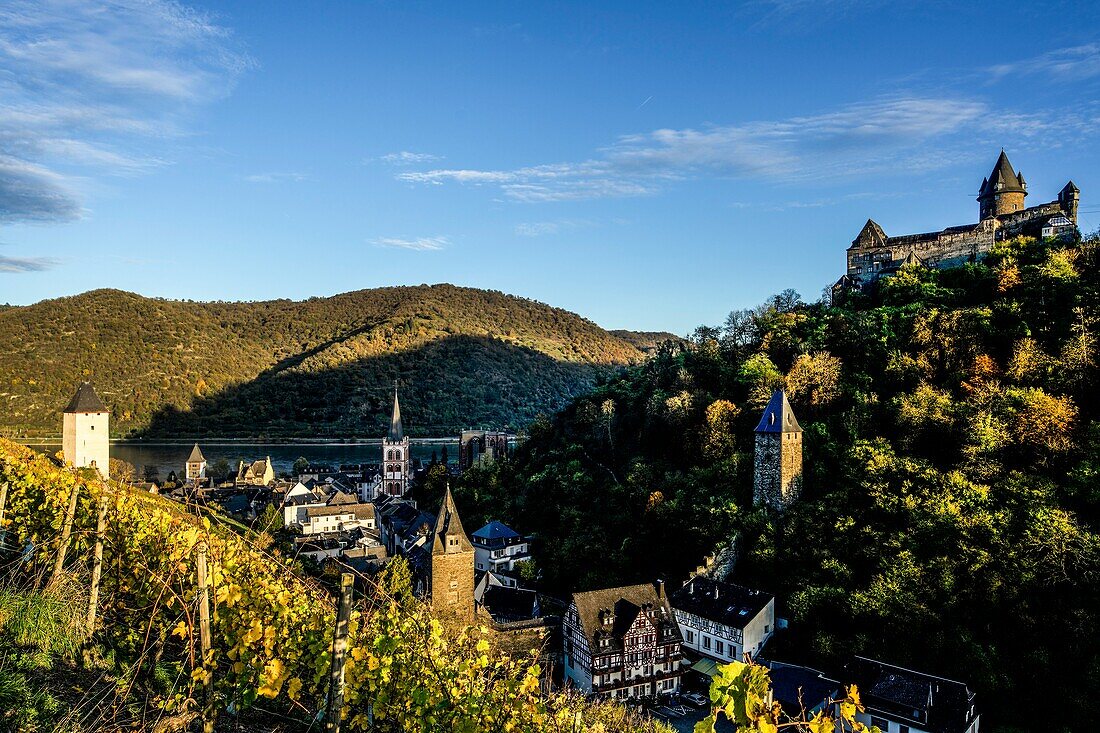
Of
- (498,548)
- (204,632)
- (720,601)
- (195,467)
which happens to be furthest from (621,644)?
(195,467)

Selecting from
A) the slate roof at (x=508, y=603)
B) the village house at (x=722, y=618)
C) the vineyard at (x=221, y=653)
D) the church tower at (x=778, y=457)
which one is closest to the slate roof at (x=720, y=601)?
the village house at (x=722, y=618)

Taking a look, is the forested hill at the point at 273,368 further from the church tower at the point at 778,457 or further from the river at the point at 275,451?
the church tower at the point at 778,457

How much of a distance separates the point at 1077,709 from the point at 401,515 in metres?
31.3

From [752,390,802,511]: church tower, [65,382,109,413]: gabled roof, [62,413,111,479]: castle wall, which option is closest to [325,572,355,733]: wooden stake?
[752,390,802,511]: church tower

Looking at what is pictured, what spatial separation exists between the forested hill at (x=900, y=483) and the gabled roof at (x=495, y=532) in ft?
6.41

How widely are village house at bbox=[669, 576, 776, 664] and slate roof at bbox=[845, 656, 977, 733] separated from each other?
13.7 ft

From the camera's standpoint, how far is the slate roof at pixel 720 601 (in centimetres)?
2338

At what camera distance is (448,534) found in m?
23.4

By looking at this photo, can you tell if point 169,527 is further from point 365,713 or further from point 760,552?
point 760,552

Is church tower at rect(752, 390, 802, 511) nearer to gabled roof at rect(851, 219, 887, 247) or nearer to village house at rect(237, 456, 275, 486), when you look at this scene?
gabled roof at rect(851, 219, 887, 247)

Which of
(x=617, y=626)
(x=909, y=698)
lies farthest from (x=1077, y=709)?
(x=617, y=626)

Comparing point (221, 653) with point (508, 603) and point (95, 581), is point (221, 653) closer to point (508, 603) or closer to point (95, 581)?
point (95, 581)

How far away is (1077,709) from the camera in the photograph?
18562mm

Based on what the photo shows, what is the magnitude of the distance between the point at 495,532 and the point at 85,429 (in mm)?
19313
